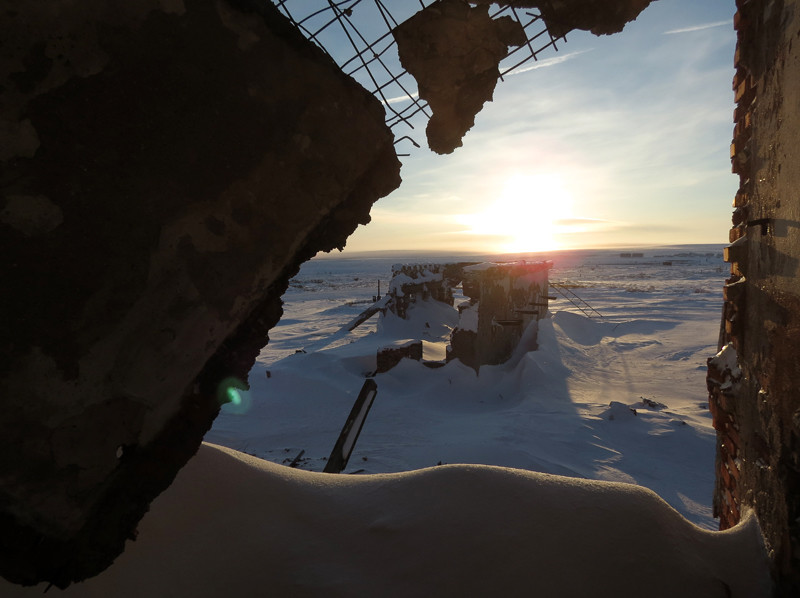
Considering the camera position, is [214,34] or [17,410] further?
[214,34]

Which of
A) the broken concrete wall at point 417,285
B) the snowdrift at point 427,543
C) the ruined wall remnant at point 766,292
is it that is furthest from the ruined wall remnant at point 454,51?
the broken concrete wall at point 417,285

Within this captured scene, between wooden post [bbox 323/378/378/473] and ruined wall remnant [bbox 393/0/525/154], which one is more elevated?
ruined wall remnant [bbox 393/0/525/154]

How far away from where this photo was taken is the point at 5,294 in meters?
1.18

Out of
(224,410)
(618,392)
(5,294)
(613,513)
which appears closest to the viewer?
(5,294)

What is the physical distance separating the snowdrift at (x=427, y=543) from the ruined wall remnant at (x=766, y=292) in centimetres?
30

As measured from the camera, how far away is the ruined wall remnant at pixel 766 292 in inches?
63.2

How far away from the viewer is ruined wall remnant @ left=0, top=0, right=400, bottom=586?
121 cm

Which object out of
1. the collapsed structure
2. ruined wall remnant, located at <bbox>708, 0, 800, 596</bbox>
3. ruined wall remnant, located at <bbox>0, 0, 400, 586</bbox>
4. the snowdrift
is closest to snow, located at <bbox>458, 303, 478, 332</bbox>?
the collapsed structure

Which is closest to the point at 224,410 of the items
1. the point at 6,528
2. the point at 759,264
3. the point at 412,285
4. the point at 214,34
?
the point at 6,528

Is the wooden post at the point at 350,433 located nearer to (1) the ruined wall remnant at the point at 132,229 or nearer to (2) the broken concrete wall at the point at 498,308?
(1) the ruined wall remnant at the point at 132,229

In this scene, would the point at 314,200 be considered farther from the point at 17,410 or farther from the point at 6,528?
the point at 6,528

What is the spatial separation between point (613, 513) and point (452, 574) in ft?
2.35

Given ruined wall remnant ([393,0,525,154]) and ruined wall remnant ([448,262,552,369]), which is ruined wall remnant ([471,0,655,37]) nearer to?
ruined wall remnant ([393,0,525,154])

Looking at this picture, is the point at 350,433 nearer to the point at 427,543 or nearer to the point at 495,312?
the point at 427,543
